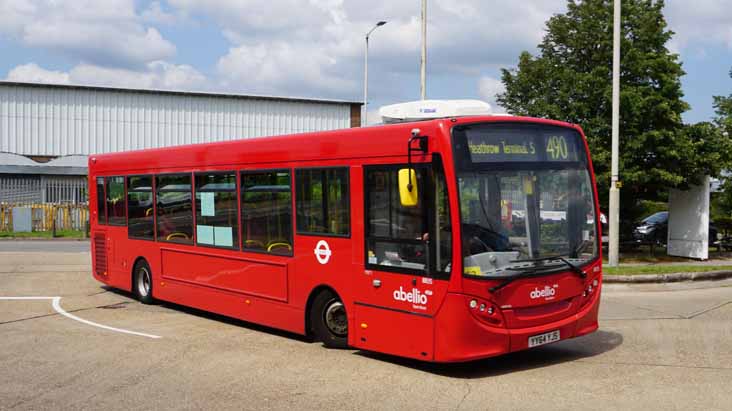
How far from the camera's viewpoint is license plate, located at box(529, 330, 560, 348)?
8.68 m

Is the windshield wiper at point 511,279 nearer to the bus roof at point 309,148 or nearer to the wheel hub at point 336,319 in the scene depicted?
the bus roof at point 309,148

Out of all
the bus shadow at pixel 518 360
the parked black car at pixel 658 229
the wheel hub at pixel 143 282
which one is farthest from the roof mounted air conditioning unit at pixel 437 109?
the parked black car at pixel 658 229

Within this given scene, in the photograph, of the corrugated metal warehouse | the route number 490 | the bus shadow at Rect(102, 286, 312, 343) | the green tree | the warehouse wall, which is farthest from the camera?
the warehouse wall

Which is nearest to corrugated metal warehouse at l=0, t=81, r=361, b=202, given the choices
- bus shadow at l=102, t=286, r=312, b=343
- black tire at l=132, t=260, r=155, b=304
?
black tire at l=132, t=260, r=155, b=304

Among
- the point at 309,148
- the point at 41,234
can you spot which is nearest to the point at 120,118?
the point at 41,234

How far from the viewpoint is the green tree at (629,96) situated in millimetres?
23000

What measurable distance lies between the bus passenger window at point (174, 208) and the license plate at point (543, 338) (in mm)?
6367

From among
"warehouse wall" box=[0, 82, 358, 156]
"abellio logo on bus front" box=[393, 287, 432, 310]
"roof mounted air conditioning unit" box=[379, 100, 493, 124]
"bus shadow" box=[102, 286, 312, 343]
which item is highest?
"warehouse wall" box=[0, 82, 358, 156]

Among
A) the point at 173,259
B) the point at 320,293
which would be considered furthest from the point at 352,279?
the point at 173,259

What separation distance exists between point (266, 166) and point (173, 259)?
341 cm

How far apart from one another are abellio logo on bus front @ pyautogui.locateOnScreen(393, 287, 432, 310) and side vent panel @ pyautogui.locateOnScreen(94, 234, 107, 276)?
364 inches

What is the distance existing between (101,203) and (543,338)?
1058 cm

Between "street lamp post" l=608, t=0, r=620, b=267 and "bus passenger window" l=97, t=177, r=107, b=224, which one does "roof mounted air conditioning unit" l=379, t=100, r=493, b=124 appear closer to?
"bus passenger window" l=97, t=177, r=107, b=224

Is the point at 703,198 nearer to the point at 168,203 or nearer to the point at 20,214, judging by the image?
the point at 168,203
